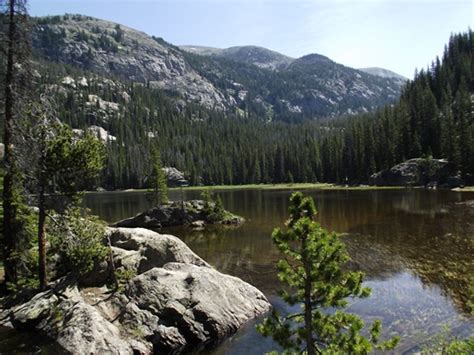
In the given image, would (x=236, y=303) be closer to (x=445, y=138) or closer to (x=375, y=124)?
(x=445, y=138)

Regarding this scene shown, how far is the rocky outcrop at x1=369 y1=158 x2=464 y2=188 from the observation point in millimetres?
116562

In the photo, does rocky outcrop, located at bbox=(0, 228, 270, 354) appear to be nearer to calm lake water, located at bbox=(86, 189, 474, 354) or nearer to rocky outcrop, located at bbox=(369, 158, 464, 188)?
calm lake water, located at bbox=(86, 189, 474, 354)

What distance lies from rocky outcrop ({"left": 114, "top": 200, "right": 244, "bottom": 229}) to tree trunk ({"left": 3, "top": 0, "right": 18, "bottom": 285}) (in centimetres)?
4410

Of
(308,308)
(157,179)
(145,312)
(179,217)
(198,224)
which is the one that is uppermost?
(157,179)

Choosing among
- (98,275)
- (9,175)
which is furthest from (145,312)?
(9,175)

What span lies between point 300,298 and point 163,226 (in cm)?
5992

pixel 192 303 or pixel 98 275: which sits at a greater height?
pixel 98 275

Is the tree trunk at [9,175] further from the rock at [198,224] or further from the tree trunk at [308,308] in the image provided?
the rock at [198,224]

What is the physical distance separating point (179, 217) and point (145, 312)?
168 ft

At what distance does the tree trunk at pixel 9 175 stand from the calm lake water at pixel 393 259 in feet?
46.3

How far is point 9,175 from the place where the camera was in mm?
24594

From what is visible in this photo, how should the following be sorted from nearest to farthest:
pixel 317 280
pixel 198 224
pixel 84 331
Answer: pixel 317 280 → pixel 84 331 → pixel 198 224

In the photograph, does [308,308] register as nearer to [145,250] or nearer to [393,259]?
[145,250]

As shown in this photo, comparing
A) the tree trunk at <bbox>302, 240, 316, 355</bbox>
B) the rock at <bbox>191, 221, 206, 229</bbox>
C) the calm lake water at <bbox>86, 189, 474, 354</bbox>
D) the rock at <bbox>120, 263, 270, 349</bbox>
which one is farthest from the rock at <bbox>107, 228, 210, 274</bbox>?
the rock at <bbox>191, 221, 206, 229</bbox>
